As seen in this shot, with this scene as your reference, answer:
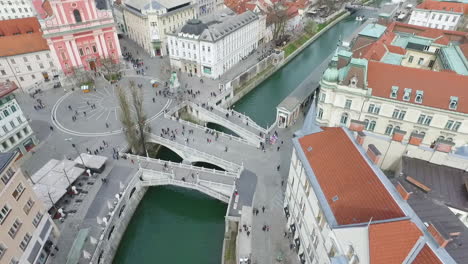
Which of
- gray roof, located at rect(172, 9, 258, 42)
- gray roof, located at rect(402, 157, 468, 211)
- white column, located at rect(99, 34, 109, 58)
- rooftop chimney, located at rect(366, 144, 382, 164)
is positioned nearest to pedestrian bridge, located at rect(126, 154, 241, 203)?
rooftop chimney, located at rect(366, 144, 382, 164)

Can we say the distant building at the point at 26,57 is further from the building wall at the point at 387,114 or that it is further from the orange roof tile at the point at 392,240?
the orange roof tile at the point at 392,240

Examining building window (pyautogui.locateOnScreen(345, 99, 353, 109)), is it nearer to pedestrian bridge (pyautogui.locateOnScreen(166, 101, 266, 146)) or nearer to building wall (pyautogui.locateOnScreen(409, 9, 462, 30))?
pedestrian bridge (pyautogui.locateOnScreen(166, 101, 266, 146))

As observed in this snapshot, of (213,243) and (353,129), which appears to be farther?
(213,243)

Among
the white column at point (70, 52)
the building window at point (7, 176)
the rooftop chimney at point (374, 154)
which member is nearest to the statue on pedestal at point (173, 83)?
the white column at point (70, 52)

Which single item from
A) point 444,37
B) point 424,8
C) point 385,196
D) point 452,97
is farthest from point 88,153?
point 424,8

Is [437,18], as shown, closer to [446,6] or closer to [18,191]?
[446,6]

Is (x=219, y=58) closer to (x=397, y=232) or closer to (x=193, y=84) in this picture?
(x=193, y=84)
